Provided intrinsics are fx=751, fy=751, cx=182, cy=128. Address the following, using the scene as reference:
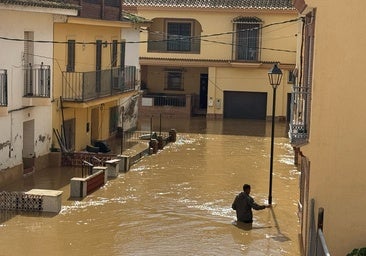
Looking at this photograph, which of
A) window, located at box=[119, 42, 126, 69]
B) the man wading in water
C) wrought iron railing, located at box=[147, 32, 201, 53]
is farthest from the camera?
wrought iron railing, located at box=[147, 32, 201, 53]

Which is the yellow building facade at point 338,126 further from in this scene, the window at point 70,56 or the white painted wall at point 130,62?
the white painted wall at point 130,62

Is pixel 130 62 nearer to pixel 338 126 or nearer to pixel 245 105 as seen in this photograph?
pixel 245 105

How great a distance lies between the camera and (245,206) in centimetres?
1998

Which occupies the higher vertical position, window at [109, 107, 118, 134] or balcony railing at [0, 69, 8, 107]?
balcony railing at [0, 69, 8, 107]

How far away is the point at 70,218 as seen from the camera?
20.3m

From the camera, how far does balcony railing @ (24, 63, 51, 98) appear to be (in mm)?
26438

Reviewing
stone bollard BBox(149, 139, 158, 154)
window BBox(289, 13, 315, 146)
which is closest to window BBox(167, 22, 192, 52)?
stone bollard BBox(149, 139, 158, 154)

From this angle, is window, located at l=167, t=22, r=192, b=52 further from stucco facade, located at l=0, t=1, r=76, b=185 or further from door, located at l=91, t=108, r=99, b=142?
stucco facade, located at l=0, t=1, r=76, b=185

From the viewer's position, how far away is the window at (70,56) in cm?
3039

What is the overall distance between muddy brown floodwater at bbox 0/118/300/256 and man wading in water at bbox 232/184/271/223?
382mm

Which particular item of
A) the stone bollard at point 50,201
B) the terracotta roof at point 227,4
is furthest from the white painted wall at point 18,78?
the terracotta roof at point 227,4

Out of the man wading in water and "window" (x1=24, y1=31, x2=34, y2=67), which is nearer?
the man wading in water

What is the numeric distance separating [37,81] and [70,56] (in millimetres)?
3943

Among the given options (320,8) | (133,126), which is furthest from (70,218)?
Answer: (133,126)
